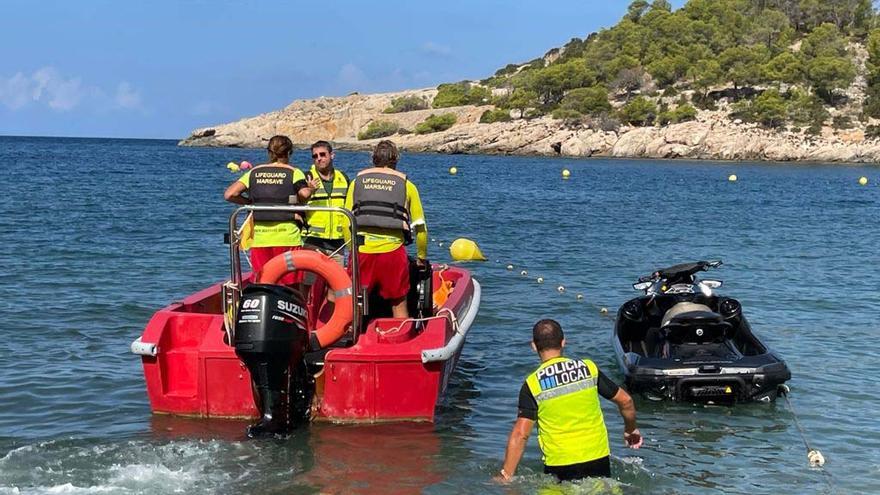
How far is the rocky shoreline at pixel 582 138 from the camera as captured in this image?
77.1m

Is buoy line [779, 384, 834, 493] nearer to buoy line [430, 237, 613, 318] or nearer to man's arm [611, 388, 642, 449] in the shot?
man's arm [611, 388, 642, 449]

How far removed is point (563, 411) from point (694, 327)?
409cm

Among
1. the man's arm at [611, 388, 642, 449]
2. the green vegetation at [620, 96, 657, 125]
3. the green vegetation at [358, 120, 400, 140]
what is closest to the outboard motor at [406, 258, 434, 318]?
the man's arm at [611, 388, 642, 449]

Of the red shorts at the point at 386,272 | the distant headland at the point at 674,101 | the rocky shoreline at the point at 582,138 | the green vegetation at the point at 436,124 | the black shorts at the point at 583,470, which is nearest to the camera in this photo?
the black shorts at the point at 583,470

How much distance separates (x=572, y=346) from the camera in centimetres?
1151

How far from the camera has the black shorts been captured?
5.58 m

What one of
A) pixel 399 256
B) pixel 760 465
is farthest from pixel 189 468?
pixel 760 465

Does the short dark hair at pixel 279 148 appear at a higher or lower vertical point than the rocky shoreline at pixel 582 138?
lower

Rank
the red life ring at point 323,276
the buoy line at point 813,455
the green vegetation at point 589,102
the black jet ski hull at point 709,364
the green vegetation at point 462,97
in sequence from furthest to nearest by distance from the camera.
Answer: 1. the green vegetation at point 462,97
2. the green vegetation at point 589,102
3. the black jet ski hull at point 709,364
4. the buoy line at point 813,455
5. the red life ring at point 323,276

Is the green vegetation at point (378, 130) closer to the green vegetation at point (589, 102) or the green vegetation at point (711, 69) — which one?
the green vegetation at point (711, 69)

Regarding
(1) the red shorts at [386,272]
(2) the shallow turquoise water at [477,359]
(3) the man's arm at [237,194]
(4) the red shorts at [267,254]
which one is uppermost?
(3) the man's arm at [237,194]

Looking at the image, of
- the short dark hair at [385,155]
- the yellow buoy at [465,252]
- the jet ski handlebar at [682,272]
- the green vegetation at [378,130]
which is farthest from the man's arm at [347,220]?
the green vegetation at [378,130]

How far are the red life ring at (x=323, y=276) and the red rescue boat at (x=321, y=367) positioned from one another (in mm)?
56

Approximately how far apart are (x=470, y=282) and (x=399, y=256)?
2737mm
